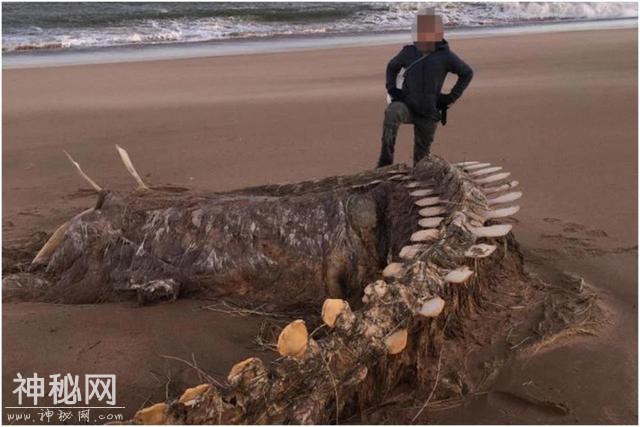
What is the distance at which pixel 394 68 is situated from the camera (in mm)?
5109

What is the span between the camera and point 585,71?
11.8 meters

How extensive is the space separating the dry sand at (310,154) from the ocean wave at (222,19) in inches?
201

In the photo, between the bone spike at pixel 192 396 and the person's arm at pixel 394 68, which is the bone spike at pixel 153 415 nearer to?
the bone spike at pixel 192 396

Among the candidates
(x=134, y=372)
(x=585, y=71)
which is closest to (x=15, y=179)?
(x=134, y=372)

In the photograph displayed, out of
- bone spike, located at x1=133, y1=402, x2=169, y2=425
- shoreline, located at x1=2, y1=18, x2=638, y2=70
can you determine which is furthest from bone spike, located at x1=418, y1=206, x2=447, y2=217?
shoreline, located at x1=2, y1=18, x2=638, y2=70

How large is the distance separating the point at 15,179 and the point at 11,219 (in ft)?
A: 4.33

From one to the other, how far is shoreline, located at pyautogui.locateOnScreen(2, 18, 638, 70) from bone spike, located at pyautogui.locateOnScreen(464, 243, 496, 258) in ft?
43.8

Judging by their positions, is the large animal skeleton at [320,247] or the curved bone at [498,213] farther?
the curved bone at [498,213]

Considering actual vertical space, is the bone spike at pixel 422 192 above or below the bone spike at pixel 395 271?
above

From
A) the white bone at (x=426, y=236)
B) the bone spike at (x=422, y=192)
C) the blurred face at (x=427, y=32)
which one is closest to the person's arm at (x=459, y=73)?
the blurred face at (x=427, y=32)

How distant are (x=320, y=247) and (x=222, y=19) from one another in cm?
1973

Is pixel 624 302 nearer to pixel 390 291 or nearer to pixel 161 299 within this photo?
pixel 390 291

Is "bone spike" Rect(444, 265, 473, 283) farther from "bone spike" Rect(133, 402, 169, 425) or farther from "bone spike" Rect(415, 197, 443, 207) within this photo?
"bone spike" Rect(133, 402, 169, 425)

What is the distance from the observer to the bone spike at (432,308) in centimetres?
234
